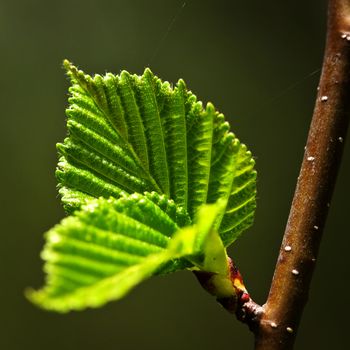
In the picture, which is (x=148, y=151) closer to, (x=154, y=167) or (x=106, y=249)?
(x=154, y=167)

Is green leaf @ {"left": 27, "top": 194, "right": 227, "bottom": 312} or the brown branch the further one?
the brown branch

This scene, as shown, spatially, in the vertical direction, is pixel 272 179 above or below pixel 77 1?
below

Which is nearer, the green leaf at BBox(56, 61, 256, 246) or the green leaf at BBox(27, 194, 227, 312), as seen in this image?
the green leaf at BBox(27, 194, 227, 312)

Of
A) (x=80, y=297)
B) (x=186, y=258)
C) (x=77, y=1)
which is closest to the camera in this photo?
(x=80, y=297)

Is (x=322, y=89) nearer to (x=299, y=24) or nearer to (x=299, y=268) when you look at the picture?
(x=299, y=268)

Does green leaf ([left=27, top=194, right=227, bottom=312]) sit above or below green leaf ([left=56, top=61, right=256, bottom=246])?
below

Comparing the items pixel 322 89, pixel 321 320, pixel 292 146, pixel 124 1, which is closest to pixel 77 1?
pixel 124 1
